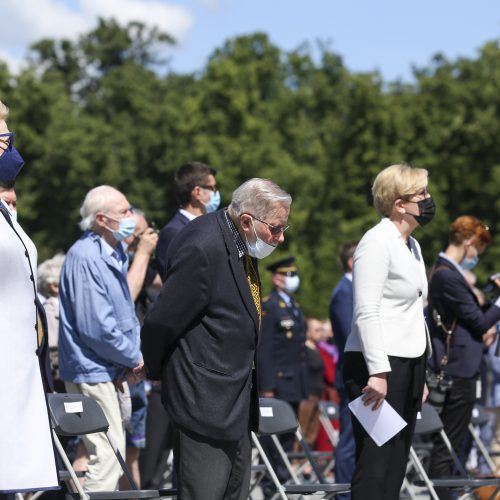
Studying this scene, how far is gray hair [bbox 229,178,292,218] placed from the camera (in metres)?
5.07

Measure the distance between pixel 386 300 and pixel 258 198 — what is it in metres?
1.21

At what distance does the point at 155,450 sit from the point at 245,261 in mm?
3373

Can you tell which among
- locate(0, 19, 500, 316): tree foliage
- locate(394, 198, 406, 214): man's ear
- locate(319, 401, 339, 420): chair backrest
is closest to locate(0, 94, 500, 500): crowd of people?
locate(394, 198, 406, 214): man's ear

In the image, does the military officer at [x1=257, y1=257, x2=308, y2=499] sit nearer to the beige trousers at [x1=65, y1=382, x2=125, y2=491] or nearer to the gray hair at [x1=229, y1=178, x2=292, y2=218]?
the beige trousers at [x1=65, y1=382, x2=125, y2=491]

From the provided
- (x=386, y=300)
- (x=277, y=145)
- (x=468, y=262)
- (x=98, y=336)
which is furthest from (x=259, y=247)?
(x=277, y=145)

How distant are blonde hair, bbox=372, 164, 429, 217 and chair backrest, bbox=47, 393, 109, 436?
6.01 feet

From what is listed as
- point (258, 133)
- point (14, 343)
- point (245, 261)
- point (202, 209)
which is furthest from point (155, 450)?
point (258, 133)

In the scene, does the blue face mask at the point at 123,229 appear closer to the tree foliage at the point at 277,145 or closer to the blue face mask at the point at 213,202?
the blue face mask at the point at 213,202

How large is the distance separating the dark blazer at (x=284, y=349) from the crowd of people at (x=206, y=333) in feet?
5.83

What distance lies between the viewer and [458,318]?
768 centimetres

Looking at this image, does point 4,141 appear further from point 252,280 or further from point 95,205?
point 95,205

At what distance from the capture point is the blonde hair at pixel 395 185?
6.21 meters

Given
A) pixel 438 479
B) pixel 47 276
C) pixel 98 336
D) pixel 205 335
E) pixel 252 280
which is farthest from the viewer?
pixel 47 276

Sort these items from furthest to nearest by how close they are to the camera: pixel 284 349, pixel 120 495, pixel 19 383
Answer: pixel 284 349, pixel 120 495, pixel 19 383
